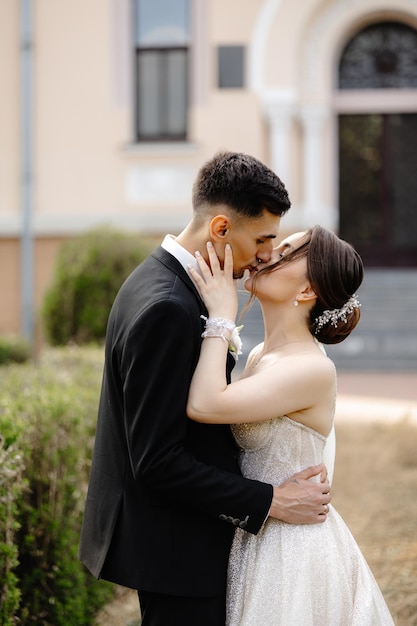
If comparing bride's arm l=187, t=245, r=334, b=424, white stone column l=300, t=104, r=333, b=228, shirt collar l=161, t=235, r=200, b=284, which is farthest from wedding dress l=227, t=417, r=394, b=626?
white stone column l=300, t=104, r=333, b=228

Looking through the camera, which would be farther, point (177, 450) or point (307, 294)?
point (307, 294)

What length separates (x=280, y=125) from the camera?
14.9 meters

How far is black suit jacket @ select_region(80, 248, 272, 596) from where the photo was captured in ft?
8.27

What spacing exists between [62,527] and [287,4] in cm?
1211

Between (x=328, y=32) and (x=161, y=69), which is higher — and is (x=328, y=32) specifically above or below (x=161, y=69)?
above

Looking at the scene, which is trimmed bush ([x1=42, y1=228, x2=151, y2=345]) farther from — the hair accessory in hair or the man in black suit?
the man in black suit

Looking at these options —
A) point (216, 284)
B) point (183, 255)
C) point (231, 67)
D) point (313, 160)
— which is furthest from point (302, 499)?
point (231, 67)

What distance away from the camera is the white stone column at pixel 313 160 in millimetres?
14984

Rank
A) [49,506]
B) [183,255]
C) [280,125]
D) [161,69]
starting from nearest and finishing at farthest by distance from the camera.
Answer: [183,255]
[49,506]
[280,125]
[161,69]

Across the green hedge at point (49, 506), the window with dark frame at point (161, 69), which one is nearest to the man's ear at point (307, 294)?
the green hedge at point (49, 506)

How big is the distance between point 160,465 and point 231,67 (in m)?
13.2

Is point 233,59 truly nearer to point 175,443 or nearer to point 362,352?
point 362,352

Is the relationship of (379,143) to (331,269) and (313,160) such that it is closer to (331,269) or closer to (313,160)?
(313,160)

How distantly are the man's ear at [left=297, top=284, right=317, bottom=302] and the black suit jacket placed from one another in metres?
0.32
